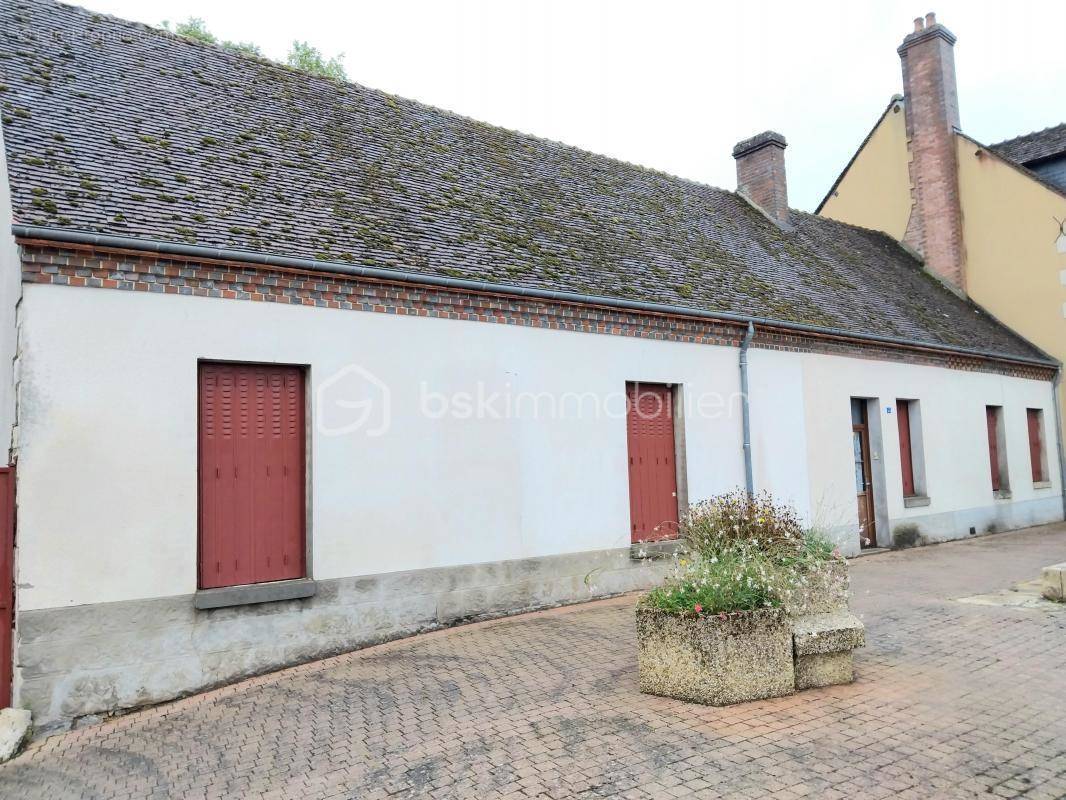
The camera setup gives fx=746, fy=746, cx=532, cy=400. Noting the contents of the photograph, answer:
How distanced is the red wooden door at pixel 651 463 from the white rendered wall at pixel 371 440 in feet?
0.89

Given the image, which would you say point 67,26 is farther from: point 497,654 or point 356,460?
point 497,654

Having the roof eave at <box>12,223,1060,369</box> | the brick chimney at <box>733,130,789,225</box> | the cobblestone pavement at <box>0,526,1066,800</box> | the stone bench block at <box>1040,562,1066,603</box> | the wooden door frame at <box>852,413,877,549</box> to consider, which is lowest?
the cobblestone pavement at <box>0,526,1066,800</box>

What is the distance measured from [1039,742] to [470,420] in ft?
18.4

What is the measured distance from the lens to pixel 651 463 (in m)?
10.0

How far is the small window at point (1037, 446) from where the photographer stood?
17.3 meters

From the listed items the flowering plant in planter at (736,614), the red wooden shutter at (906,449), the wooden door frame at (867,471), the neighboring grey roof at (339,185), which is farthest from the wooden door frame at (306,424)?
the red wooden shutter at (906,449)

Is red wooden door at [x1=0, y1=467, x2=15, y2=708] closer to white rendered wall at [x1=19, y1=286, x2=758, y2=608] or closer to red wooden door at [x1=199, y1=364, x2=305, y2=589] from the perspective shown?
white rendered wall at [x1=19, y1=286, x2=758, y2=608]

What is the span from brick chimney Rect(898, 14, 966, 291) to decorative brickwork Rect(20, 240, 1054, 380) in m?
9.30

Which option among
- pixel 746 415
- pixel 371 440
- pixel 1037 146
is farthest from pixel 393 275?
pixel 1037 146

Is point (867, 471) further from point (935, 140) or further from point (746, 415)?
point (935, 140)

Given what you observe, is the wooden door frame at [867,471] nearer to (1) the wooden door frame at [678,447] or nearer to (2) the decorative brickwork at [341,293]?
(2) the decorative brickwork at [341,293]

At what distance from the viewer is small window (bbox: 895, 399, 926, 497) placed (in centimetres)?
1399

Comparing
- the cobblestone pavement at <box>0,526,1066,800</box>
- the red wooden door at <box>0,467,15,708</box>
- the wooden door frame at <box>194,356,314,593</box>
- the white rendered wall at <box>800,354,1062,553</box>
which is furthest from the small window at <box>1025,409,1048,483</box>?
the red wooden door at <box>0,467,15,708</box>

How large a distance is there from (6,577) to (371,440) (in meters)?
3.17
